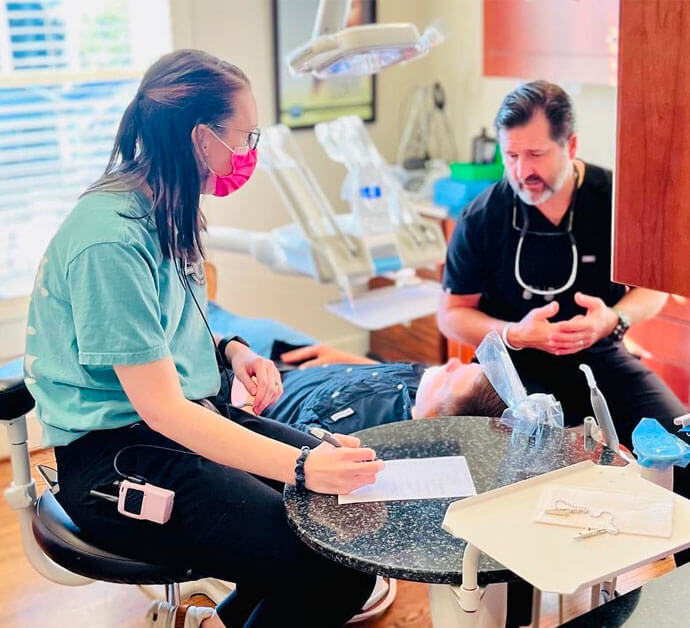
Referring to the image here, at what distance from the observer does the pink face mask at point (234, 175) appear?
59.4 inches

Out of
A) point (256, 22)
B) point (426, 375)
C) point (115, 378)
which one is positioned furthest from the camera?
point (256, 22)

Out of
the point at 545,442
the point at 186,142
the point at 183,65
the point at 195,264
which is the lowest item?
the point at 545,442

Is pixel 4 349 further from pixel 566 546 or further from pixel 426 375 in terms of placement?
pixel 566 546

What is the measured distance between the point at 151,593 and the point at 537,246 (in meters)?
1.21

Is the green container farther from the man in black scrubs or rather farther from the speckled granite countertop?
the speckled granite countertop

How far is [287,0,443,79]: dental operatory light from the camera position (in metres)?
2.04

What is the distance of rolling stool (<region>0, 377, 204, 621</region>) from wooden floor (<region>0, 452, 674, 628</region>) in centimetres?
44

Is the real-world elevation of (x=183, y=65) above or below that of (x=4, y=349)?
above

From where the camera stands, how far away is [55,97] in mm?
3004

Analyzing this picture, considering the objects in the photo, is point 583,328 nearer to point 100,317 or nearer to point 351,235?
point 351,235

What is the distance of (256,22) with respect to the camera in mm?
3316

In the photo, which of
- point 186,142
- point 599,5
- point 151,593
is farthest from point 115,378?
point 599,5

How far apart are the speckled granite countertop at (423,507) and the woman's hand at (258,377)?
7.4 inches

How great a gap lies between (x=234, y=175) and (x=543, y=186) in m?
0.87
